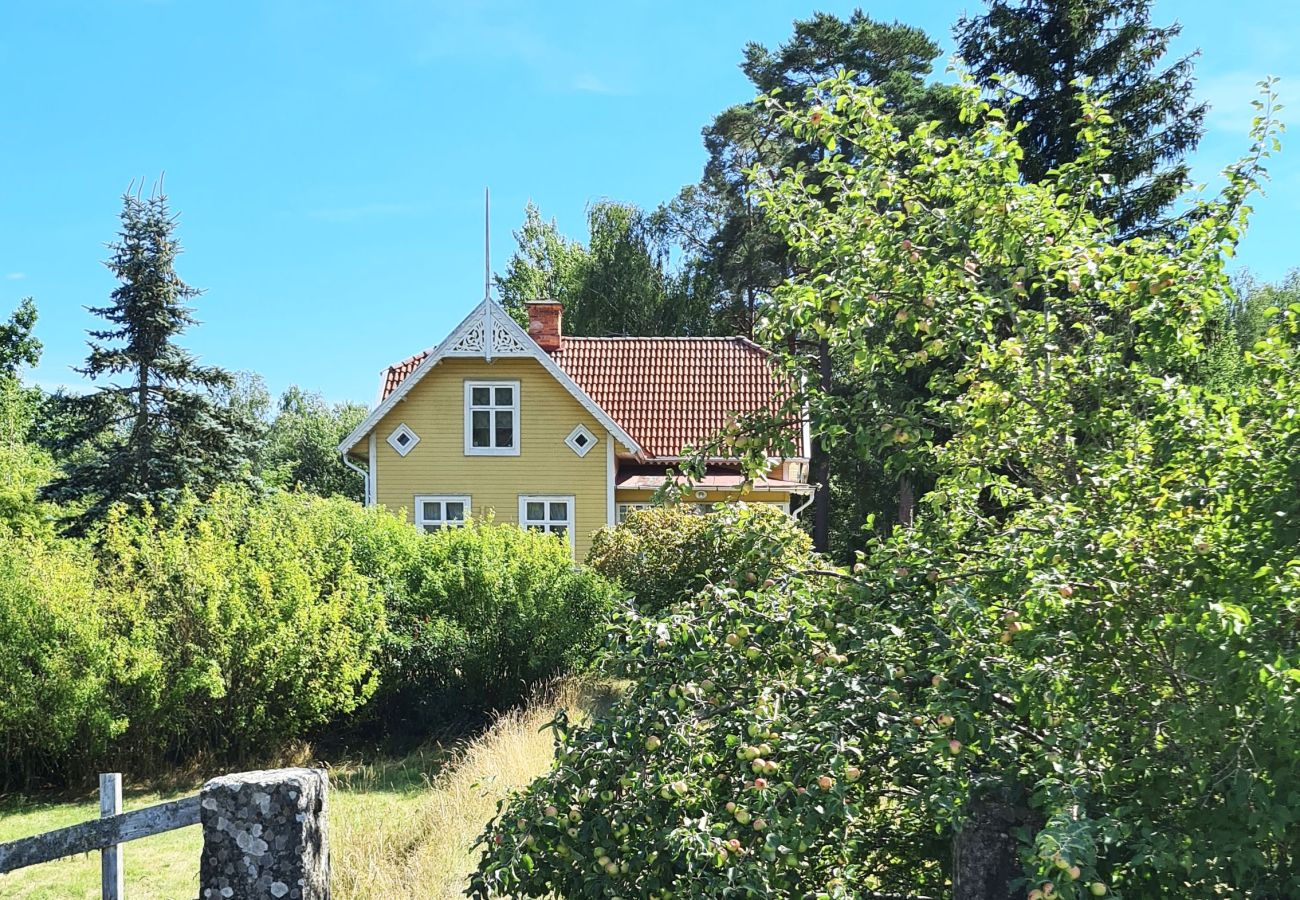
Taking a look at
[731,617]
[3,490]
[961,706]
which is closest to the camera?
[961,706]

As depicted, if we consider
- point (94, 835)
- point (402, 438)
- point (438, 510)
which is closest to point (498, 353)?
point (402, 438)

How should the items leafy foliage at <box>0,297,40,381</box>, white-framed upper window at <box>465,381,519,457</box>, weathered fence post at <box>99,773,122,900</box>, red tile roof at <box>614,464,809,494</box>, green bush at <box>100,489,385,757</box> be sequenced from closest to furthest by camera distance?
weathered fence post at <box>99,773,122,900</box> → green bush at <box>100,489,385,757</box> → red tile roof at <box>614,464,809,494</box> → white-framed upper window at <box>465,381,519,457</box> → leafy foliage at <box>0,297,40,381</box>

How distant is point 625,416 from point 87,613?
16183 millimetres

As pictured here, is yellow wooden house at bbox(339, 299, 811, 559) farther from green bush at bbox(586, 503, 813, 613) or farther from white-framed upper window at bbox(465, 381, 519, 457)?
green bush at bbox(586, 503, 813, 613)

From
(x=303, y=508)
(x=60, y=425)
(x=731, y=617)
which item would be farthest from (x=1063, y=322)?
(x=60, y=425)

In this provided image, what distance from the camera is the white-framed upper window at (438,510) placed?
21.4 metres

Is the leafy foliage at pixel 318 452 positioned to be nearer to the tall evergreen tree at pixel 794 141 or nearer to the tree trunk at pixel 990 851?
the tall evergreen tree at pixel 794 141

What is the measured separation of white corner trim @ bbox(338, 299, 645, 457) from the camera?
20812 mm

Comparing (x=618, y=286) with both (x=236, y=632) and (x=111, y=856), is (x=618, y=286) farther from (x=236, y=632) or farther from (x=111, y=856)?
(x=111, y=856)

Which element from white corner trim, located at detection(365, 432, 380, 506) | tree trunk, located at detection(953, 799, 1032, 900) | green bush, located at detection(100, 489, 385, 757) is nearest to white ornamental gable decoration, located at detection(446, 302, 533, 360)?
white corner trim, located at detection(365, 432, 380, 506)

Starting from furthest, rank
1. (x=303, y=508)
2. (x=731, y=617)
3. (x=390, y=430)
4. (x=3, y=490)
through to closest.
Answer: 1. (x=390, y=430)
2. (x=3, y=490)
3. (x=303, y=508)
4. (x=731, y=617)

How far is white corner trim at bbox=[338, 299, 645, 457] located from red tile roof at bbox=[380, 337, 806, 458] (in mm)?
1712

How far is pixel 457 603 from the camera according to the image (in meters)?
10.7

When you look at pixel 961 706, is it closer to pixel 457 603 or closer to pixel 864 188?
pixel 864 188
